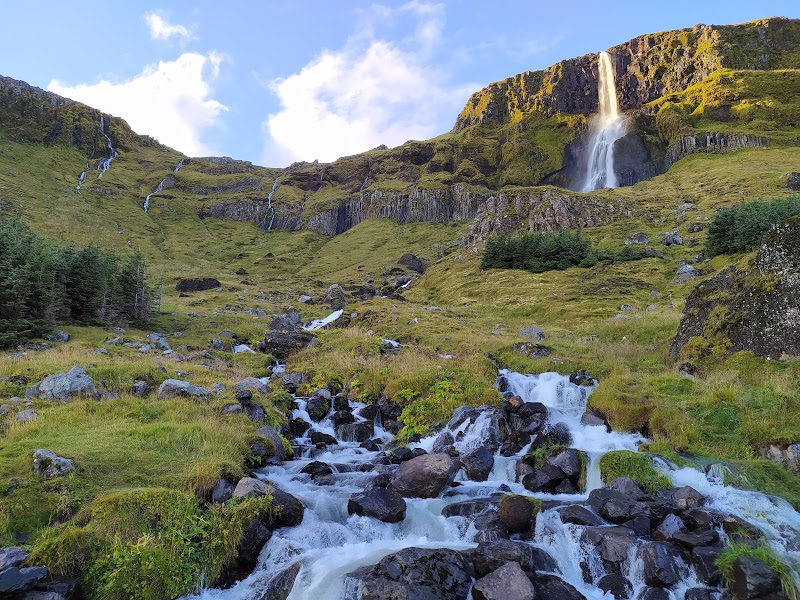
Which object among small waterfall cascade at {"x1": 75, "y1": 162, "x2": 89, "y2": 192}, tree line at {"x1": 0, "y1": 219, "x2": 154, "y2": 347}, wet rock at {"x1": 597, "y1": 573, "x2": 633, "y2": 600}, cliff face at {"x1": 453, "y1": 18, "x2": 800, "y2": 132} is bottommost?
wet rock at {"x1": 597, "y1": 573, "x2": 633, "y2": 600}

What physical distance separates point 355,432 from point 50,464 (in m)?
11.9

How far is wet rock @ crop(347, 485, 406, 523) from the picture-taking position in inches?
478

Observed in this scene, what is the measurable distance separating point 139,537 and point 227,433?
6017mm

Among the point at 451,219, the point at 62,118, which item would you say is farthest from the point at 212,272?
the point at 62,118

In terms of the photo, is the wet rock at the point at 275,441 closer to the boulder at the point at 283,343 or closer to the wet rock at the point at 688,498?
the wet rock at the point at 688,498

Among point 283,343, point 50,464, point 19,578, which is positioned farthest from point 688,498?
point 283,343

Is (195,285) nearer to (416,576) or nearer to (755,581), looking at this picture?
(416,576)

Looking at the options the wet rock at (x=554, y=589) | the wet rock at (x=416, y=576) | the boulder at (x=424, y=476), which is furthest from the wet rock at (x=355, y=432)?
the wet rock at (x=554, y=589)

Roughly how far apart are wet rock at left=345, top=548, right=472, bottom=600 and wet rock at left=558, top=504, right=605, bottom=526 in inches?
130

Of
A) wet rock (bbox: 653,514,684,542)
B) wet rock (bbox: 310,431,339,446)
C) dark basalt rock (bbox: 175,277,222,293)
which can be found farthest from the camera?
dark basalt rock (bbox: 175,277,222,293)

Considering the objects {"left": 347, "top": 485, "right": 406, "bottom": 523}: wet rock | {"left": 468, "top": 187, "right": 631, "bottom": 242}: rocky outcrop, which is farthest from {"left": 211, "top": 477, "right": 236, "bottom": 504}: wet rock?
{"left": 468, "top": 187, "right": 631, "bottom": 242}: rocky outcrop

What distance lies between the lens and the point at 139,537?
9.06 meters

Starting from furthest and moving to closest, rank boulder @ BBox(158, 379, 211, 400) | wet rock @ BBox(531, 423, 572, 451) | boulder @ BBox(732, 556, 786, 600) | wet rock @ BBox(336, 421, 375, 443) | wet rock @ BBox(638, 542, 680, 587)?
wet rock @ BBox(336, 421, 375, 443), boulder @ BBox(158, 379, 211, 400), wet rock @ BBox(531, 423, 572, 451), wet rock @ BBox(638, 542, 680, 587), boulder @ BBox(732, 556, 786, 600)

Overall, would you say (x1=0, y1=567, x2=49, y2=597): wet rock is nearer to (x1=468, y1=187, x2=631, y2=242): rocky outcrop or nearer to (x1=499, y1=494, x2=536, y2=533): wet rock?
(x1=499, y1=494, x2=536, y2=533): wet rock
